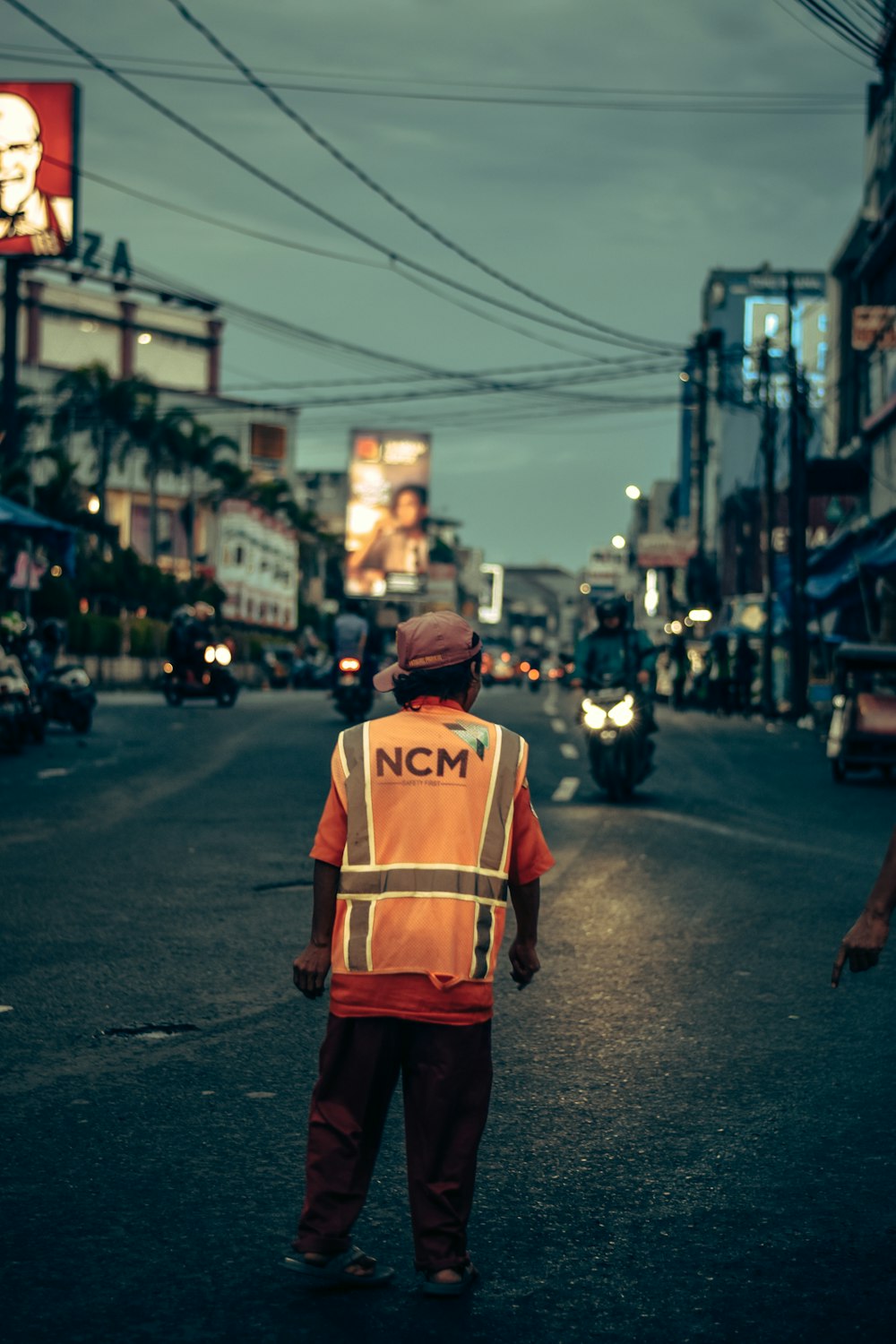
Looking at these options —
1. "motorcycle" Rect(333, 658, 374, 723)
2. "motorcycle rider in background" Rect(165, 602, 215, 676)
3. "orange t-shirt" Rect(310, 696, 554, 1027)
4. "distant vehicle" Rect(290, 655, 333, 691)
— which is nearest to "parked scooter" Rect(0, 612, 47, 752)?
"motorcycle" Rect(333, 658, 374, 723)

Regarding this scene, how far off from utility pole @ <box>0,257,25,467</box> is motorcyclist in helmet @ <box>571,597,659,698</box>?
1819 cm

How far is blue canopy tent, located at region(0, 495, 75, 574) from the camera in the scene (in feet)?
85.3

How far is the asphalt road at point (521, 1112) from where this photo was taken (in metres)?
4.11

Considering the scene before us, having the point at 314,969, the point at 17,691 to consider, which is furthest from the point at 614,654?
the point at 314,969

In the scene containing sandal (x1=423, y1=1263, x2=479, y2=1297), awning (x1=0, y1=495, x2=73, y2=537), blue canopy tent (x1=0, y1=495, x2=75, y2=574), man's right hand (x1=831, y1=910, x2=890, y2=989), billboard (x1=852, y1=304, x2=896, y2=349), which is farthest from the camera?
billboard (x1=852, y1=304, x2=896, y2=349)

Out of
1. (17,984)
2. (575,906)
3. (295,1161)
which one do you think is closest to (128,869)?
(575,906)

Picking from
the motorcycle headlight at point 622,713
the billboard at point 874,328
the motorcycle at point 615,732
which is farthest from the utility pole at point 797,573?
the motorcycle headlight at point 622,713

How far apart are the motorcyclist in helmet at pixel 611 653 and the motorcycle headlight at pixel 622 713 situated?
0.59ft

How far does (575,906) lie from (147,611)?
204ft

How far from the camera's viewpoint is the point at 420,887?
412 cm

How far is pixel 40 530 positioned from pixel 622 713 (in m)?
13.2

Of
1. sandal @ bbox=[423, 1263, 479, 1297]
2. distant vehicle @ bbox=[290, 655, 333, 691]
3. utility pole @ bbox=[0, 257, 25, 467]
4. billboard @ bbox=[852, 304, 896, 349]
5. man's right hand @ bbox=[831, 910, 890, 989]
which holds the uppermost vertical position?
billboard @ bbox=[852, 304, 896, 349]

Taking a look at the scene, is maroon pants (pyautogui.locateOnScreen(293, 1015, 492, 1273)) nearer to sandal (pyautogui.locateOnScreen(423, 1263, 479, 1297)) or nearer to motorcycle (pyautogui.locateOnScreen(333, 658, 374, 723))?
sandal (pyautogui.locateOnScreen(423, 1263, 479, 1297))

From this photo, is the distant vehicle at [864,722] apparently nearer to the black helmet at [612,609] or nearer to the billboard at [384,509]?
the black helmet at [612,609]
